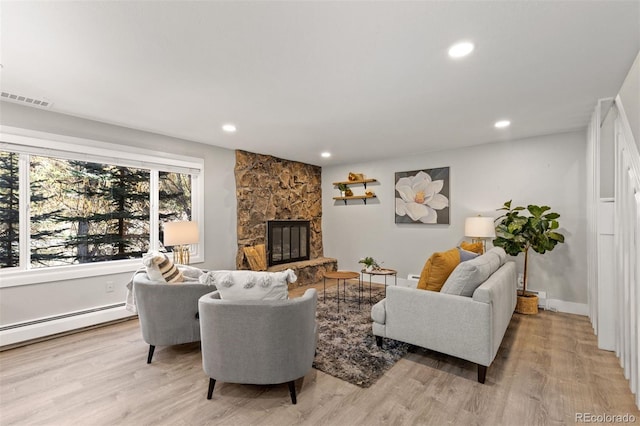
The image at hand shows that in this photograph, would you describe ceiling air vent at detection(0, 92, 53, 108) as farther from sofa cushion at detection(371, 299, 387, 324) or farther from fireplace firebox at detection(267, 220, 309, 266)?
sofa cushion at detection(371, 299, 387, 324)

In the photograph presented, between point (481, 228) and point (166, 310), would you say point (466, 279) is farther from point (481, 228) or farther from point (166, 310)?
point (166, 310)

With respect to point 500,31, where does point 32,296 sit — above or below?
below

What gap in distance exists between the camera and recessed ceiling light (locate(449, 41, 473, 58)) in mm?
1930

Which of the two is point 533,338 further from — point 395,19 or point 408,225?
point 395,19

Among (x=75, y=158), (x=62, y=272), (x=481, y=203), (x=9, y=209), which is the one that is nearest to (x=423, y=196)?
(x=481, y=203)

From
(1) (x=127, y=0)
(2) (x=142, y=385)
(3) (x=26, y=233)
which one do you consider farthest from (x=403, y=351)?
(3) (x=26, y=233)

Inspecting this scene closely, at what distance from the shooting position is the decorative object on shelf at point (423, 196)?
4926mm

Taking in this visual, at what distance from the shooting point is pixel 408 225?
5.31m

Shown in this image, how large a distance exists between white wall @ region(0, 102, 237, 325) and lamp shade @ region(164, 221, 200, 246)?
0.72 m

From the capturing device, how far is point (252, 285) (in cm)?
203

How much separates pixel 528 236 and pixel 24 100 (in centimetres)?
574

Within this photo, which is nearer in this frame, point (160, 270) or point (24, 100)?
point (160, 270)

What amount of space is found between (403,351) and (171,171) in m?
3.71

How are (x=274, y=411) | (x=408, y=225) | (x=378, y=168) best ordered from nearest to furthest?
1. (x=274, y=411)
2. (x=408, y=225)
3. (x=378, y=168)
